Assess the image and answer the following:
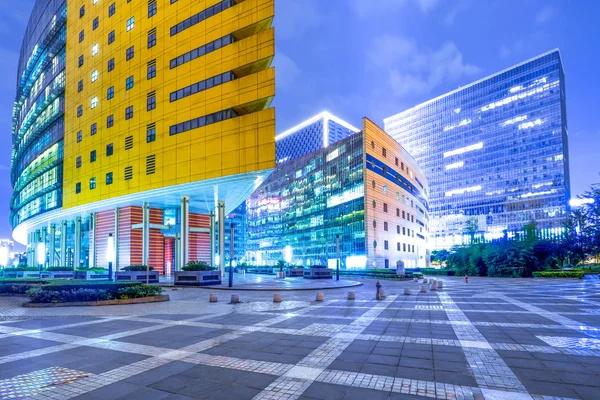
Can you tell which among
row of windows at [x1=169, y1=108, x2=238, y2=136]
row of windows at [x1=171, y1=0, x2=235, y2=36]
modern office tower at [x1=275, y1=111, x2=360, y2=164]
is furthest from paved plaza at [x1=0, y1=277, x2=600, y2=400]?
modern office tower at [x1=275, y1=111, x2=360, y2=164]

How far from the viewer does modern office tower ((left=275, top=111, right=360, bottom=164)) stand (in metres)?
164

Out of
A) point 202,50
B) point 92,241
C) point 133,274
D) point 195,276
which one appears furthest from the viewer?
point 92,241

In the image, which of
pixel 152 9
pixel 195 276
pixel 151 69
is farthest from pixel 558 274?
pixel 152 9

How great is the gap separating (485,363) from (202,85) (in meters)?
35.8

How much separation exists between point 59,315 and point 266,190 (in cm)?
→ 11905

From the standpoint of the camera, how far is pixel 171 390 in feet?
20.8

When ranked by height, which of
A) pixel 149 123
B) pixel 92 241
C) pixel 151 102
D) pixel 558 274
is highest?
pixel 151 102

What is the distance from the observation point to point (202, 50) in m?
37.8

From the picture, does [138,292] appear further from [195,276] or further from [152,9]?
[152,9]

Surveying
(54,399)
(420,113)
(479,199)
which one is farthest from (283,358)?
(420,113)

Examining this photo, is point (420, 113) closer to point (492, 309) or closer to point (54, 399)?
point (492, 309)

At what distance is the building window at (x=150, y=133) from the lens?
40.1 metres

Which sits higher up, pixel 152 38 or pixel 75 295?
pixel 152 38

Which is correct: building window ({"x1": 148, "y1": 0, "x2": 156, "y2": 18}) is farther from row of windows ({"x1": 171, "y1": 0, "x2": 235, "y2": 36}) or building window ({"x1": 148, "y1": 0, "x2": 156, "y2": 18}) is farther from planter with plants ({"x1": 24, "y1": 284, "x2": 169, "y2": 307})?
planter with plants ({"x1": 24, "y1": 284, "x2": 169, "y2": 307})
